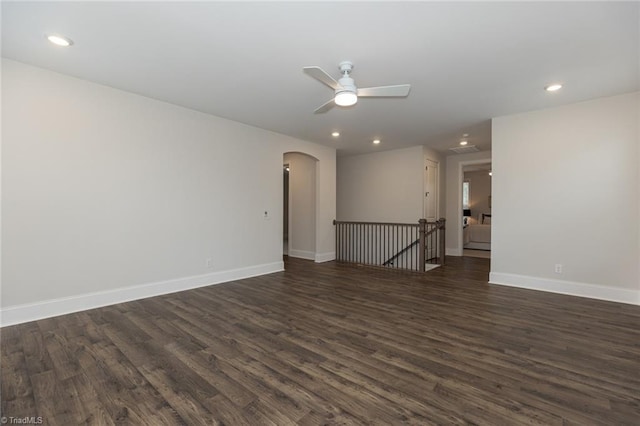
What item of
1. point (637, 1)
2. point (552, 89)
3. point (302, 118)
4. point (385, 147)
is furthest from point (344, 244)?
point (637, 1)

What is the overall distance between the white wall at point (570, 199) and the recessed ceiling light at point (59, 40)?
220 inches

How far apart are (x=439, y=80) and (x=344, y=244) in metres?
4.66

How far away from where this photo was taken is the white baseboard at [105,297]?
3025 millimetres

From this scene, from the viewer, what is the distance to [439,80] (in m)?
3.31

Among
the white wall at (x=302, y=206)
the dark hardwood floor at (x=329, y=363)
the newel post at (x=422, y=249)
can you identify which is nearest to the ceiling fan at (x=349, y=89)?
the dark hardwood floor at (x=329, y=363)

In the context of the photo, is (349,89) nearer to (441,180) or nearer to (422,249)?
(422,249)

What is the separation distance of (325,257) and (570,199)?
462 centimetres

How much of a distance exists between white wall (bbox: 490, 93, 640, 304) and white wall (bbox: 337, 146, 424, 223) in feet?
7.54

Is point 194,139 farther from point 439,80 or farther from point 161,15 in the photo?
point 439,80

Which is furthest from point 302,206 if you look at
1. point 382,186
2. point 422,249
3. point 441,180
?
point 441,180

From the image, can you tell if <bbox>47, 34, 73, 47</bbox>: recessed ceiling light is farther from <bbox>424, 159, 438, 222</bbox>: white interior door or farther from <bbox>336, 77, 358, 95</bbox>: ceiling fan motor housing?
<bbox>424, 159, 438, 222</bbox>: white interior door

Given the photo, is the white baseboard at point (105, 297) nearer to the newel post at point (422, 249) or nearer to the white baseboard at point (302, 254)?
the white baseboard at point (302, 254)

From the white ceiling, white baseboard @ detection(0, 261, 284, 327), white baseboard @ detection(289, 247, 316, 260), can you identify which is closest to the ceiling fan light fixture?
the white ceiling

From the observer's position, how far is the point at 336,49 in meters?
2.68
